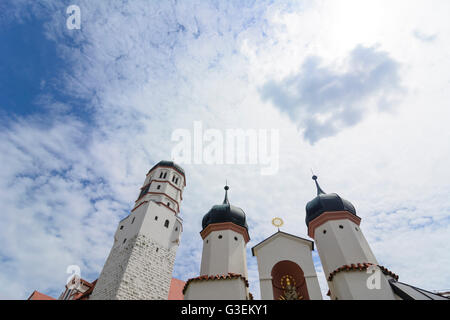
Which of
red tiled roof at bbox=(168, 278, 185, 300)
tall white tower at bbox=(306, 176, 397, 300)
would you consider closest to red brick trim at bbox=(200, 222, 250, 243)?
tall white tower at bbox=(306, 176, 397, 300)

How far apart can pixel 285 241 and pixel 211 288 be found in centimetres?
454

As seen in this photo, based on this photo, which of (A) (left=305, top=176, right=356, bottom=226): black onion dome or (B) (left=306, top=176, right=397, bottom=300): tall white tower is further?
(A) (left=305, top=176, right=356, bottom=226): black onion dome

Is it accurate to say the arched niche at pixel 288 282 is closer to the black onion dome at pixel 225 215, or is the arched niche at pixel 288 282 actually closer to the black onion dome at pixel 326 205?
the black onion dome at pixel 326 205

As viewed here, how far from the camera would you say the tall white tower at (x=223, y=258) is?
38.4 feet

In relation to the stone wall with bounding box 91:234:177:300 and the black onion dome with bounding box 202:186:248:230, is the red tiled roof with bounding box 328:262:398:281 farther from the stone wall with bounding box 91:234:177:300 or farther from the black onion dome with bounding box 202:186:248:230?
the stone wall with bounding box 91:234:177:300

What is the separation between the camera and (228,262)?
13492 mm

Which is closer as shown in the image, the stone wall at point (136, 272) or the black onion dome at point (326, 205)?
the black onion dome at point (326, 205)

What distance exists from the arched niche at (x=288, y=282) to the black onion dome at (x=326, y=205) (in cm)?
354

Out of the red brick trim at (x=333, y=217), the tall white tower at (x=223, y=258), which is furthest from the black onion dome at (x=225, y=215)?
the red brick trim at (x=333, y=217)

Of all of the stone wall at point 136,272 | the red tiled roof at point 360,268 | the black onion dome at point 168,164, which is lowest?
the red tiled roof at point 360,268

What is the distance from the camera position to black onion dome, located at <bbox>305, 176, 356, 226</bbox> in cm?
1486

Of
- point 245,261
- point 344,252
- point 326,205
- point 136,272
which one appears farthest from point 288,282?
point 136,272
